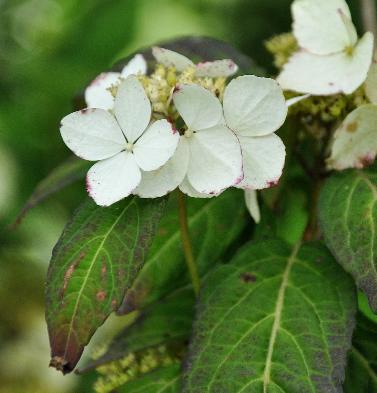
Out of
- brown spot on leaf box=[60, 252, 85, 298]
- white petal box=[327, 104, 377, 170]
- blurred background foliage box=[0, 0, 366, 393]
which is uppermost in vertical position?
brown spot on leaf box=[60, 252, 85, 298]

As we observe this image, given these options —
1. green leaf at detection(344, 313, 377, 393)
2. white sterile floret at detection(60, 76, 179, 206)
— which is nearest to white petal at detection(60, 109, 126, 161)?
white sterile floret at detection(60, 76, 179, 206)

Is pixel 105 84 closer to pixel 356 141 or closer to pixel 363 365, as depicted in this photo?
pixel 356 141

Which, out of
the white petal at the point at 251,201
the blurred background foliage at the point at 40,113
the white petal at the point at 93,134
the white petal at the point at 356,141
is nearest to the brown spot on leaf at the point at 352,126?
the white petal at the point at 356,141

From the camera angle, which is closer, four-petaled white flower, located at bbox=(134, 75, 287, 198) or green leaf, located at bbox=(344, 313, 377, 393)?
four-petaled white flower, located at bbox=(134, 75, 287, 198)

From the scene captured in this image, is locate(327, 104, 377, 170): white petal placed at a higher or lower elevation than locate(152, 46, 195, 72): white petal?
lower

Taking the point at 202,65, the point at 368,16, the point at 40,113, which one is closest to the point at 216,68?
the point at 202,65

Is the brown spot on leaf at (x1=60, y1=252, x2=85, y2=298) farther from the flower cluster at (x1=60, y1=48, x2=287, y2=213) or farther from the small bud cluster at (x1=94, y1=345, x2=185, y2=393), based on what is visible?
the small bud cluster at (x1=94, y1=345, x2=185, y2=393)

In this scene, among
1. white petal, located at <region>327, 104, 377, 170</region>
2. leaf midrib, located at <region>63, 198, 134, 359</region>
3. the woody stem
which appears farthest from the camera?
the woody stem
